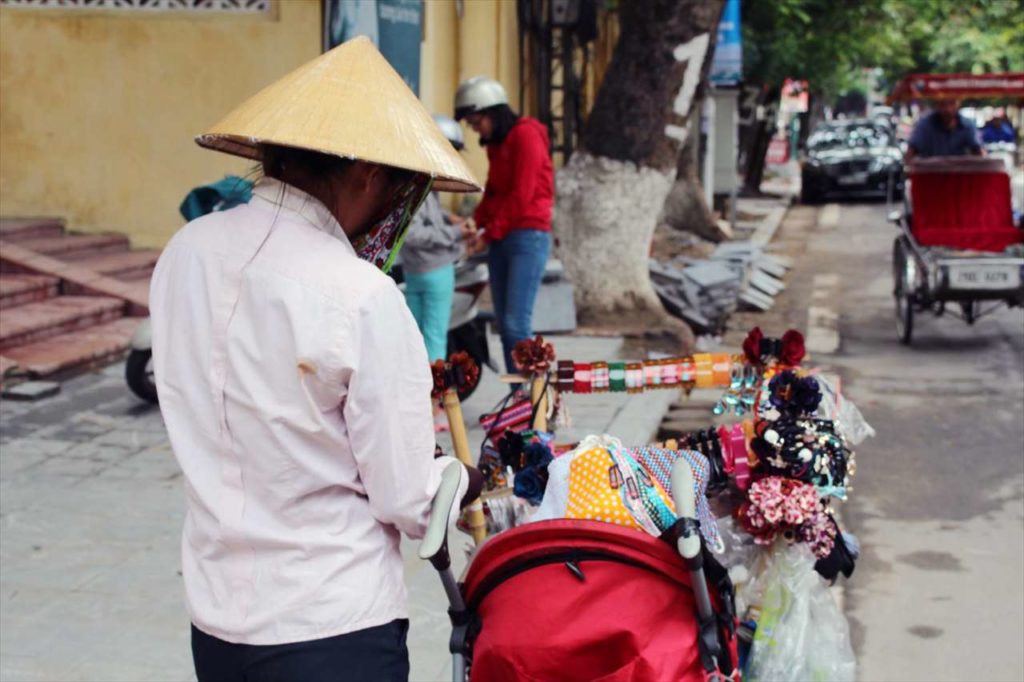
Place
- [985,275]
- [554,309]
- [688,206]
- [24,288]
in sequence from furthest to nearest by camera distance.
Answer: [688,206] < [554,309] < [985,275] < [24,288]

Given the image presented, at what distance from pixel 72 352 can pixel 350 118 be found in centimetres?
651

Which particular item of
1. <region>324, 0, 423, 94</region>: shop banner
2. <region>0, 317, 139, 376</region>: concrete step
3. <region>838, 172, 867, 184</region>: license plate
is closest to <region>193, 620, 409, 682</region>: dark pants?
<region>324, 0, 423, 94</region>: shop banner

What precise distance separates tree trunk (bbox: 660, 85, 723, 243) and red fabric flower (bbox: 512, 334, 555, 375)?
1420cm

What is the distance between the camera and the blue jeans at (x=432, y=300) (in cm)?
673

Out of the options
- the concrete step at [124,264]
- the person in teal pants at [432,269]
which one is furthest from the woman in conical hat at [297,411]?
the concrete step at [124,264]

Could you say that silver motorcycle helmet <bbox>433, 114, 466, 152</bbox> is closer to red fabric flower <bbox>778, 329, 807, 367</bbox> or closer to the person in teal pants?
the person in teal pants

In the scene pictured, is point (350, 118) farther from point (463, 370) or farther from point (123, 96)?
point (123, 96)

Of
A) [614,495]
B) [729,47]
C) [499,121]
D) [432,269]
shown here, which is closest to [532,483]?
[614,495]

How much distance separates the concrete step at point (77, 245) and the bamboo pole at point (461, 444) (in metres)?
6.96

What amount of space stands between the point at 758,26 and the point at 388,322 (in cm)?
2102

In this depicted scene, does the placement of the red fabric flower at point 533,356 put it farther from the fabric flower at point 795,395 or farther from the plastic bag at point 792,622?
the plastic bag at point 792,622

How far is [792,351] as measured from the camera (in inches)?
139

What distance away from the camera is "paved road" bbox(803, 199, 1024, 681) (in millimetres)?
4539

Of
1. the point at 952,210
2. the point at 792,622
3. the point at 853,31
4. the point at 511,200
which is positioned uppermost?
the point at 853,31
